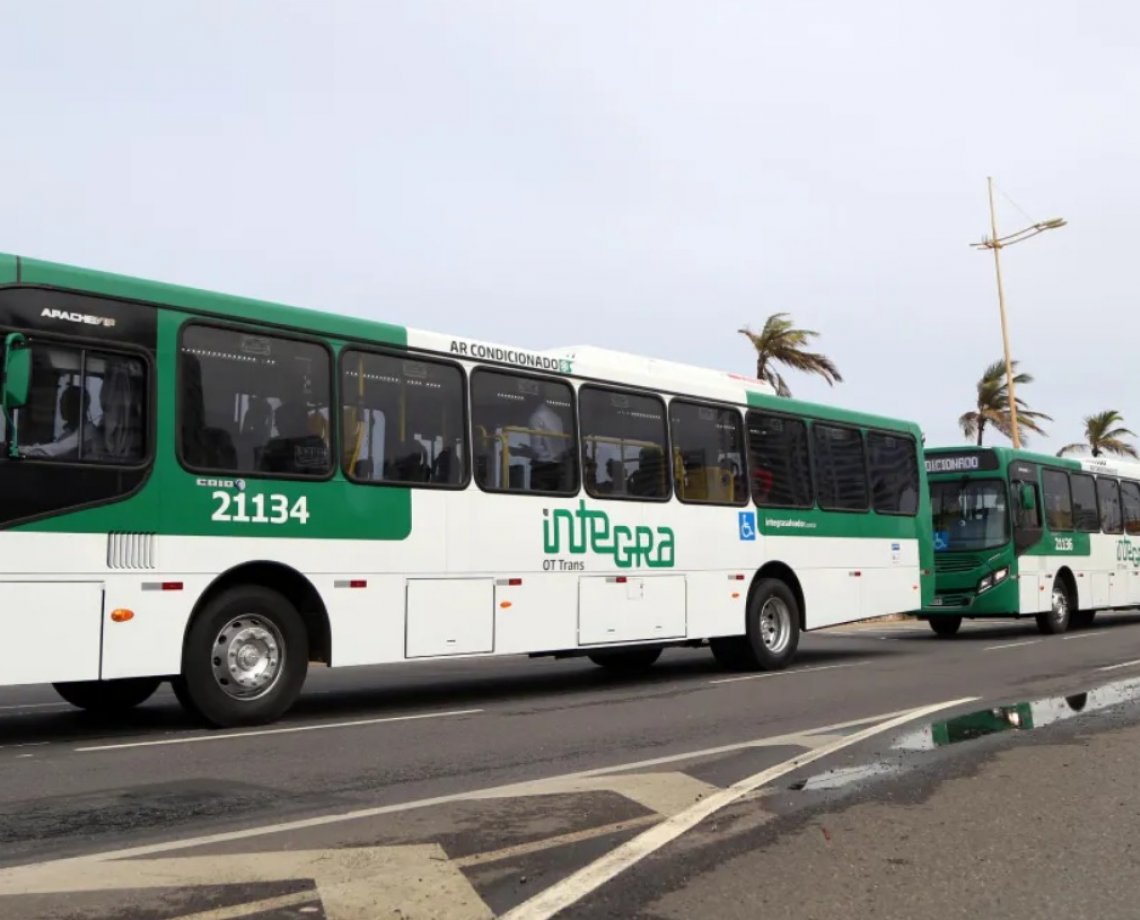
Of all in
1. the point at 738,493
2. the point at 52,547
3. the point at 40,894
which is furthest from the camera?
the point at 738,493

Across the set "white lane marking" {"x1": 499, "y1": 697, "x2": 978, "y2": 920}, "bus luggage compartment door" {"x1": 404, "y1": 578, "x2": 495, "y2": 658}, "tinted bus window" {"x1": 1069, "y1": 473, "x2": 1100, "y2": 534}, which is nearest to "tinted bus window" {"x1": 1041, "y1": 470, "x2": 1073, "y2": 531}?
"tinted bus window" {"x1": 1069, "y1": 473, "x2": 1100, "y2": 534}

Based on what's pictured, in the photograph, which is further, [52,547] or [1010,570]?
[1010,570]

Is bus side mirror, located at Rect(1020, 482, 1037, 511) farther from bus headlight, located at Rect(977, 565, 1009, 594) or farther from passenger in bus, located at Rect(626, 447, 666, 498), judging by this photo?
passenger in bus, located at Rect(626, 447, 666, 498)

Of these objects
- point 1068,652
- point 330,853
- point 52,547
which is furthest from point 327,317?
point 1068,652

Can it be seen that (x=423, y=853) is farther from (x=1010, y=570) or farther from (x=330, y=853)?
(x=1010, y=570)

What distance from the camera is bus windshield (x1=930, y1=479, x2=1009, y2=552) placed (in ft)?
64.6

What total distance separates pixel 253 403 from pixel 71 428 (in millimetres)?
1443

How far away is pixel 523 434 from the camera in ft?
36.2

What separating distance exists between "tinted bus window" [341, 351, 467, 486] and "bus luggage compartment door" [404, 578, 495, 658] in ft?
3.02

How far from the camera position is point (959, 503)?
789 inches

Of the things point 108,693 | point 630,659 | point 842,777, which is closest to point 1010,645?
point 630,659

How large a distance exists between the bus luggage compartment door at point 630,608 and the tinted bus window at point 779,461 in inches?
79.0

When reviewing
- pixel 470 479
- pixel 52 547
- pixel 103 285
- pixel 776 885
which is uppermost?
→ pixel 103 285

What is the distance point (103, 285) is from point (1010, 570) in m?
15.9
